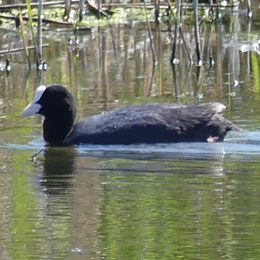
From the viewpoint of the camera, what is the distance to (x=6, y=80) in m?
10.9

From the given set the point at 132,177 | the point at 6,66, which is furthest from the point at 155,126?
the point at 6,66

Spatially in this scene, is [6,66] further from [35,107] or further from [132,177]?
[132,177]

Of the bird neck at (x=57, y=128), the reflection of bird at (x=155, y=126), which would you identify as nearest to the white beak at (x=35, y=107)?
the bird neck at (x=57, y=128)

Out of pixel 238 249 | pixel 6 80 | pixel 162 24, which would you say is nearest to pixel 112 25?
pixel 162 24

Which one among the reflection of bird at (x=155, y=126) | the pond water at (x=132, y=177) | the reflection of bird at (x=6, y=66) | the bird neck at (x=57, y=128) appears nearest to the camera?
the pond water at (x=132, y=177)

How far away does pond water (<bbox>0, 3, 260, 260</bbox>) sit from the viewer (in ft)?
14.5

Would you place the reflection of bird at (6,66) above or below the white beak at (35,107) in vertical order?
above

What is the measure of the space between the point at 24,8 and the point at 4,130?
758 centimetres

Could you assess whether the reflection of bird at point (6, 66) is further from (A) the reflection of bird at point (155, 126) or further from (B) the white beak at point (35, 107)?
(A) the reflection of bird at point (155, 126)

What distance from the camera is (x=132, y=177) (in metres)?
6.06

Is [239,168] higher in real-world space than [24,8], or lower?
lower

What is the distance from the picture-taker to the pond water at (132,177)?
14.5 feet

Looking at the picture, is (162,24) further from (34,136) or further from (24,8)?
(34,136)

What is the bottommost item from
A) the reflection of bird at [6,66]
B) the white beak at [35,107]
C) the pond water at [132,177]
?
the pond water at [132,177]
